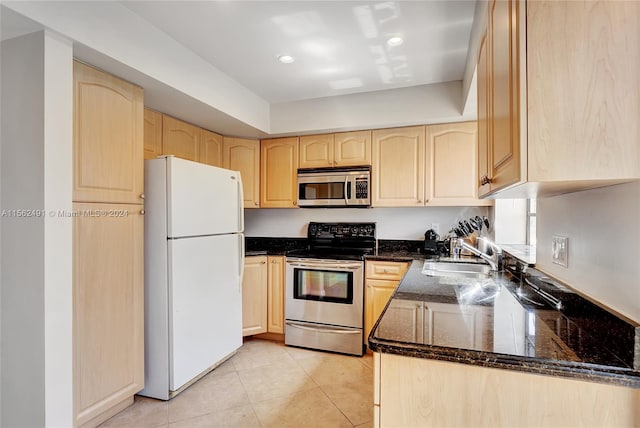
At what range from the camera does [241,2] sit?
1.75m

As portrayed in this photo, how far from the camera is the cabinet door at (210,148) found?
A: 3.11 metres

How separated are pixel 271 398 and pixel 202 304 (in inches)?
32.3

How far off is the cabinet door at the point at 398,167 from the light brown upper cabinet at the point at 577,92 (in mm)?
2200

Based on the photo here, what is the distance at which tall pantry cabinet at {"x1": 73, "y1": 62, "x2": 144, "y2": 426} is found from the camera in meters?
1.73

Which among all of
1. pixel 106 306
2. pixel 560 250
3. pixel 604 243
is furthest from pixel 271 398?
pixel 604 243

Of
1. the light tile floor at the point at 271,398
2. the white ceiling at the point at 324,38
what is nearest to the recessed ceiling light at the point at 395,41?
the white ceiling at the point at 324,38

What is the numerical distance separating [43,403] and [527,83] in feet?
7.45

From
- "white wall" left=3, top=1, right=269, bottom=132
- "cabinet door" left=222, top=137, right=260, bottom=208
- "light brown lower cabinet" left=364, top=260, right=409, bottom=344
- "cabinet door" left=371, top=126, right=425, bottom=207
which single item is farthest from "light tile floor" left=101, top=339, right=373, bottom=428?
"white wall" left=3, top=1, right=269, bottom=132

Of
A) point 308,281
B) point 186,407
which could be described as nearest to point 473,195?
point 308,281

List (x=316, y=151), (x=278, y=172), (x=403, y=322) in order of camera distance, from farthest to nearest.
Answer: (x=278, y=172)
(x=316, y=151)
(x=403, y=322)

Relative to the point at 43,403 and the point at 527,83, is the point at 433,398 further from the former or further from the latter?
the point at 43,403

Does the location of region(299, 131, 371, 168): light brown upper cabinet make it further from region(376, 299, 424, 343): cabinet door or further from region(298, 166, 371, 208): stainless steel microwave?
region(376, 299, 424, 343): cabinet door

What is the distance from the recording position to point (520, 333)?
3.24ft

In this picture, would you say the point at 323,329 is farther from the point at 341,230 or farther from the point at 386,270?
the point at 341,230
